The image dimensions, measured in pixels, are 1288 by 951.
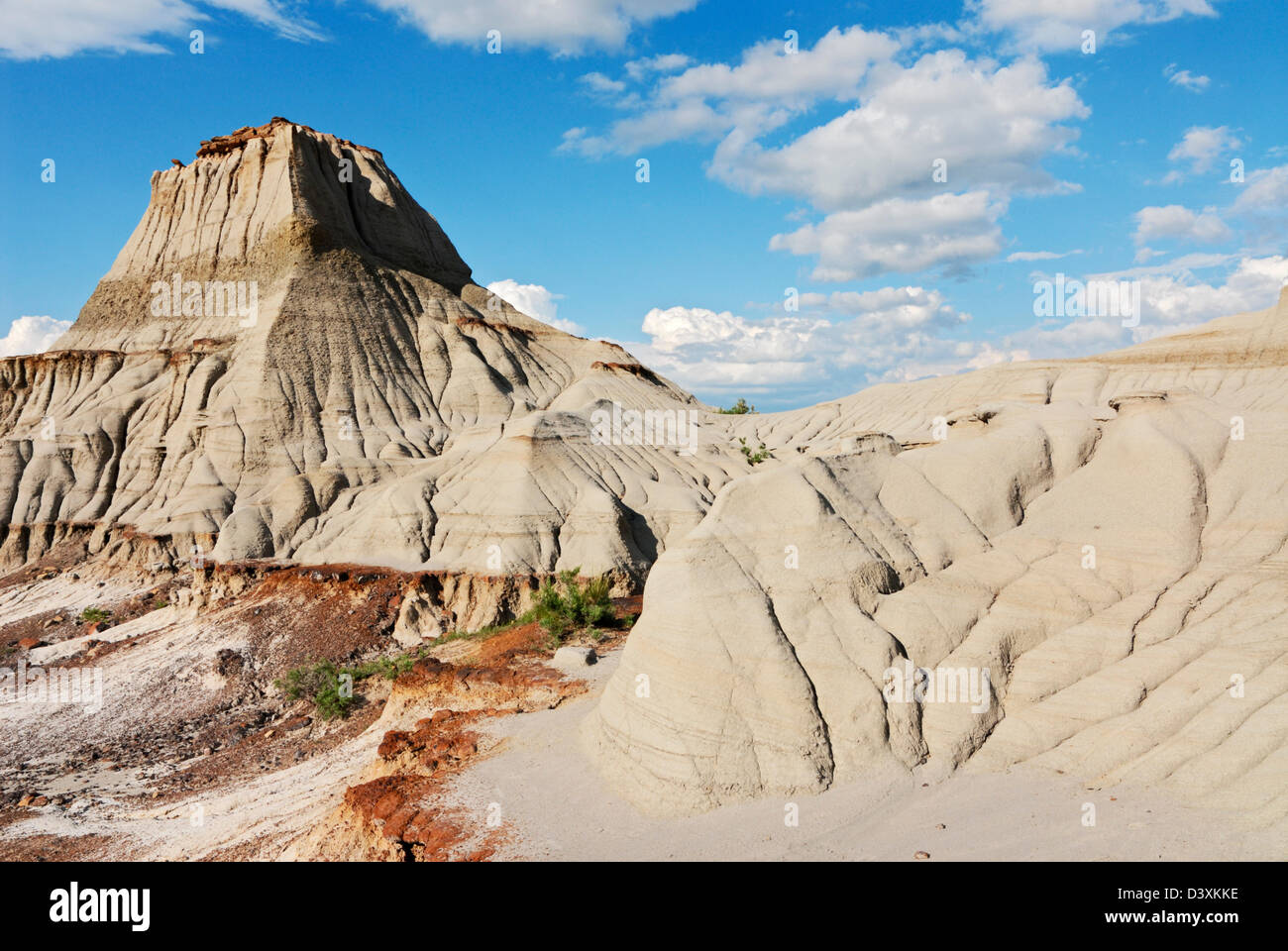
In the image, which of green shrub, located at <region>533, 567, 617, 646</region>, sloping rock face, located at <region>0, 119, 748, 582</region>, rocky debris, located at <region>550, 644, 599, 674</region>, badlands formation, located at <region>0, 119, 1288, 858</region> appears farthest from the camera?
sloping rock face, located at <region>0, 119, 748, 582</region>

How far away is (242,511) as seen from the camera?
3309cm

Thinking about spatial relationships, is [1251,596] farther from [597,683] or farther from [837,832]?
[597,683]

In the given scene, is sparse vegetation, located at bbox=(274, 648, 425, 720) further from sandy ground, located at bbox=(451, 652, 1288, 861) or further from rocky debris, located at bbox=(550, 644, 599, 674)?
sandy ground, located at bbox=(451, 652, 1288, 861)

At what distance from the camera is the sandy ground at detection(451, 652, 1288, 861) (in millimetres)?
8781

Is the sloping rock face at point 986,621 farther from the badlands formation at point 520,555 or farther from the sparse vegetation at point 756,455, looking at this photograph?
the sparse vegetation at point 756,455

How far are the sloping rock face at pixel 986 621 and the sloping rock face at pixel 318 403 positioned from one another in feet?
52.2

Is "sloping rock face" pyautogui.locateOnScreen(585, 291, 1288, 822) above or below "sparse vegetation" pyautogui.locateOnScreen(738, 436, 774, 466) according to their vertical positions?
below

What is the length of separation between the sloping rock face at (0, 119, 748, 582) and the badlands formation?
227 mm

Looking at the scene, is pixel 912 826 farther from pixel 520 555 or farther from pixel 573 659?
pixel 520 555

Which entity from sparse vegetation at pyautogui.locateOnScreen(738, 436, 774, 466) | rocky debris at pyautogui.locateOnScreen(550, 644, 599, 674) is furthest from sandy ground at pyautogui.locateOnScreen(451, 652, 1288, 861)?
sparse vegetation at pyautogui.locateOnScreen(738, 436, 774, 466)

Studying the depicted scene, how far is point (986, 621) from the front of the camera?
12.0m

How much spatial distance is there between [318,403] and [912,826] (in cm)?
3994

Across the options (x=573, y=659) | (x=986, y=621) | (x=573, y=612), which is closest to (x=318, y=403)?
(x=573, y=612)

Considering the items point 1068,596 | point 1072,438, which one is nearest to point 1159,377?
point 1072,438
